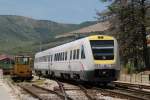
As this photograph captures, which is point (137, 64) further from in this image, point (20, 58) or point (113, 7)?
point (20, 58)

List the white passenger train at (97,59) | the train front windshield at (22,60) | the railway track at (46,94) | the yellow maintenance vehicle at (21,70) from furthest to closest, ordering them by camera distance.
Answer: the train front windshield at (22,60)
the yellow maintenance vehicle at (21,70)
the white passenger train at (97,59)
the railway track at (46,94)

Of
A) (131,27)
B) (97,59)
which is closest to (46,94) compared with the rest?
(97,59)

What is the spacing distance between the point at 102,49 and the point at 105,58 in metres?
0.63

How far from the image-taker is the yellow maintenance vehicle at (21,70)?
48.1 metres

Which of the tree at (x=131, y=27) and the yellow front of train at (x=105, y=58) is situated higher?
the tree at (x=131, y=27)

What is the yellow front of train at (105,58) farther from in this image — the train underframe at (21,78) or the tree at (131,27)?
the tree at (131,27)

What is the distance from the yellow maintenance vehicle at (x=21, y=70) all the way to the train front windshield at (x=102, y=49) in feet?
58.1

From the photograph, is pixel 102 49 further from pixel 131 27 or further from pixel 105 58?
pixel 131 27

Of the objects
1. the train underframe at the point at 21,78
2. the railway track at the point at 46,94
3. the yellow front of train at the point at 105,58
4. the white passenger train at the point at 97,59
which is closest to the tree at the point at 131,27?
the train underframe at the point at 21,78

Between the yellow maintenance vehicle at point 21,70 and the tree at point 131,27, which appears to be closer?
the yellow maintenance vehicle at point 21,70

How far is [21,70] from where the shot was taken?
48156 millimetres

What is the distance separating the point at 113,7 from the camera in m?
56.1

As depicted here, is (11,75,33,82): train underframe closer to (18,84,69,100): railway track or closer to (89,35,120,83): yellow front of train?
(89,35,120,83): yellow front of train

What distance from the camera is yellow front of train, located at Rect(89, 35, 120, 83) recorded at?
30.5 metres
